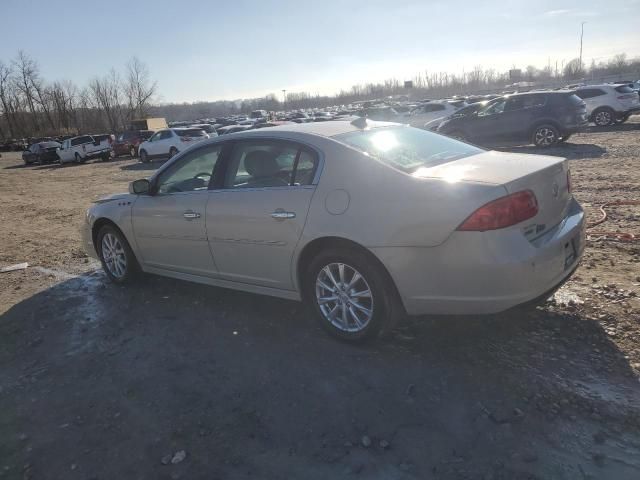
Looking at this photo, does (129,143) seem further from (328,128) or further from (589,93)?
(328,128)

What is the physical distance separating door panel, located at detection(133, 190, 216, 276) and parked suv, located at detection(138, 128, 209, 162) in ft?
63.7

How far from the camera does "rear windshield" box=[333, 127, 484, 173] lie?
362 centimetres

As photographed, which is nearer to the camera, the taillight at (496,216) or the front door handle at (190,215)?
the taillight at (496,216)

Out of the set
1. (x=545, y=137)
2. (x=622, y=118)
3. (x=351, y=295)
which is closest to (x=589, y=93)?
(x=622, y=118)

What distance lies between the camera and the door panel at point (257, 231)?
3750mm

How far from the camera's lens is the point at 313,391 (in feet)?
10.6

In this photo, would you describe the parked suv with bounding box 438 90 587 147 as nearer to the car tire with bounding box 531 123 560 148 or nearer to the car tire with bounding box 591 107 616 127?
the car tire with bounding box 531 123 560 148

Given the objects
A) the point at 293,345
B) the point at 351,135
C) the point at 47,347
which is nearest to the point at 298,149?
the point at 351,135

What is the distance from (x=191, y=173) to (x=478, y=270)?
2.93m

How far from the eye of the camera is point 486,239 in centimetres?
300

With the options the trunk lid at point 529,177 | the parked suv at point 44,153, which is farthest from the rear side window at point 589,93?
the parked suv at point 44,153

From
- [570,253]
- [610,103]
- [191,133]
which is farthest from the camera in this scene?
[191,133]

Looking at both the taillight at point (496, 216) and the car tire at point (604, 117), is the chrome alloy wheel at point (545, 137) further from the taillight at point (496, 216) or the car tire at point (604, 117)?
the taillight at point (496, 216)

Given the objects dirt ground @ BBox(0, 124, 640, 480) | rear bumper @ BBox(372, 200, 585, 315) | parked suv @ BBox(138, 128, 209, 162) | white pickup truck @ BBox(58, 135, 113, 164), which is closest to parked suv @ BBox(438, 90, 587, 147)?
dirt ground @ BBox(0, 124, 640, 480)
